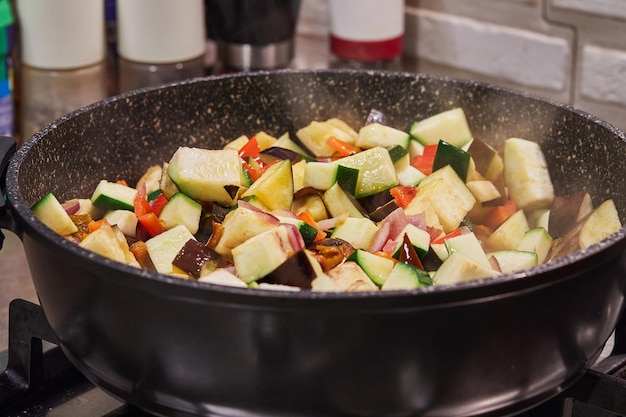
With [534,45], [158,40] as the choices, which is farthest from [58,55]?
[534,45]

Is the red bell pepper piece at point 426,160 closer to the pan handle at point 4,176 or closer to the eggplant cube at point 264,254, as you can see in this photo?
the eggplant cube at point 264,254

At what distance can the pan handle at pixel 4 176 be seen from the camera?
2.76ft

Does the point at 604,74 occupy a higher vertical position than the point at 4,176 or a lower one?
lower

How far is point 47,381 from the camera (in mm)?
1019

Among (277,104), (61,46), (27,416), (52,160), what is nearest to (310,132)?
(277,104)

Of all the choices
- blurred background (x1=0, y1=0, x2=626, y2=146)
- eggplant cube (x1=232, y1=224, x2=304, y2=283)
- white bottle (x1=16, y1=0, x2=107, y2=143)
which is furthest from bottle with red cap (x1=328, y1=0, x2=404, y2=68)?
eggplant cube (x1=232, y1=224, x2=304, y2=283)

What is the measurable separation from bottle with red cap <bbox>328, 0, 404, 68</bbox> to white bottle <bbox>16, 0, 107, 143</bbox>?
1.76ft

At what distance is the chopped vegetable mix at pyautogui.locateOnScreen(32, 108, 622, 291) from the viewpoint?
86 centimetres

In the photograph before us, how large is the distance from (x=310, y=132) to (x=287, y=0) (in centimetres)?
74

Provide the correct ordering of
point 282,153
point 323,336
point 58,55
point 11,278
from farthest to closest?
point 58,55 < point 11,278 < point 282,153 < point 323,336

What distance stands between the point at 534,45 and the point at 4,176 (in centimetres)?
132

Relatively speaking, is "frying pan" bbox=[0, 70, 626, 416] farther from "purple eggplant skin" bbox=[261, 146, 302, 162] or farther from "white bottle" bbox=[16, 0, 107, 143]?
"white bottle" bbox=[16, 0, 107, 143]

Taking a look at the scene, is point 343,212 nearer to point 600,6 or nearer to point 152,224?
point 152,224

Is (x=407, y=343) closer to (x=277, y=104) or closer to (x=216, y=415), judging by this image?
(x=216, y=415)
